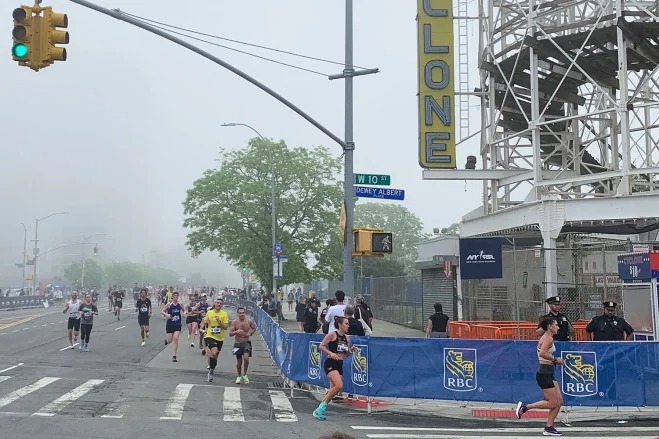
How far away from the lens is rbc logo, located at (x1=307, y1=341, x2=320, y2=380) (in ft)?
46.0

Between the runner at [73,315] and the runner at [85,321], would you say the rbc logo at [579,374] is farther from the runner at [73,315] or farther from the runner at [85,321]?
the runner at [73,315]

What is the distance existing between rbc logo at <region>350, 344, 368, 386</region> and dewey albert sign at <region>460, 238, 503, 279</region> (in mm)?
8008

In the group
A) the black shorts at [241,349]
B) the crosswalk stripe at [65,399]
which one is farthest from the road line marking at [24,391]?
the black shorts at [241,349]

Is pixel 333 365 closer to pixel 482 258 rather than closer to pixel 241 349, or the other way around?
pixel 241 349

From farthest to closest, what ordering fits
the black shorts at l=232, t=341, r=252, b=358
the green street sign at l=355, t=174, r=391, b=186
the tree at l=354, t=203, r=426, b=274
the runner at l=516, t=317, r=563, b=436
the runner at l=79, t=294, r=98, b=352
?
1. the tree at l=354, t=203, r=426, b=274
2. the runner at l=79, t=294, r=98, b=352
3. the black shorts at l=232, t=341, r=252, b=358
4. the green street sign at l=355, t=174, r=391, b=186
5. the runner at l=516, t=317, r=563, b=436

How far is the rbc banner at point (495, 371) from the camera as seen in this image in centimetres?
1200

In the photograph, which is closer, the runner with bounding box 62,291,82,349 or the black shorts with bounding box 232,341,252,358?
the black shorts with bounding box 232,341,252,358

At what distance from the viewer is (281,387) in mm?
15500

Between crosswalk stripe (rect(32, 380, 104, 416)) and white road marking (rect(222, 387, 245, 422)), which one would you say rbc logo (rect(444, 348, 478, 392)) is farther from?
crosswalk stripe (rect(32, 380, 104, 416))

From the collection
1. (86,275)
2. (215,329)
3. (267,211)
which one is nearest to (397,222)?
(86,275)

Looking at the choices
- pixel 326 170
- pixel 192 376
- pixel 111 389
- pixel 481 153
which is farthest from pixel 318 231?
pixel 111 389

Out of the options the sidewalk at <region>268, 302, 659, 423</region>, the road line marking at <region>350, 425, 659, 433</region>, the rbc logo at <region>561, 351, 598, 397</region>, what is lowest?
the road line marking at <region>350, 425, 659, 433</region>

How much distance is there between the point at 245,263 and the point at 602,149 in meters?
20.8

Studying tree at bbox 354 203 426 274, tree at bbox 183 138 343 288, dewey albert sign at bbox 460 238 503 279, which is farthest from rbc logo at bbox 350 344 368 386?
tree at bbox 354 203 426 274
